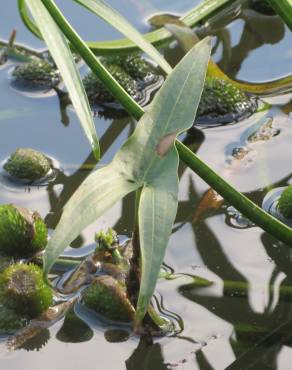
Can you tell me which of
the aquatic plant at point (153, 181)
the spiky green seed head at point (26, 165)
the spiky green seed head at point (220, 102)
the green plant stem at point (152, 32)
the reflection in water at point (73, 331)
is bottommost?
the reflection in water at point (73, 331)

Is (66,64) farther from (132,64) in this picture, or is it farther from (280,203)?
(132,64)

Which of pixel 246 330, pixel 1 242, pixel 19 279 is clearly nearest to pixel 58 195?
pixel 1 242

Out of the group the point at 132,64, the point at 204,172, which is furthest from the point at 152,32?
the point at 204,172

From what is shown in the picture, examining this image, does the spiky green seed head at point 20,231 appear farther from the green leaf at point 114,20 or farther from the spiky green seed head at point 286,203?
the spiky green seed head at point 286,203

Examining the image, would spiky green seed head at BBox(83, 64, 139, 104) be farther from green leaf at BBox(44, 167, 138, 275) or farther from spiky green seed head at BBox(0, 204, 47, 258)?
green leaf at BBox(44, 167, 138, 275)

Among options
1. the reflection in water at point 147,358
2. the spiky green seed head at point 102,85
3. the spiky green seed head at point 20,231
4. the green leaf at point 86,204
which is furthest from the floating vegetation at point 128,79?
the green leaf at point 86,204

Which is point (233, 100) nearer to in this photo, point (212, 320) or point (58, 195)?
point (58, 195)

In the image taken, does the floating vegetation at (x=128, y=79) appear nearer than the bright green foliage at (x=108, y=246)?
No
